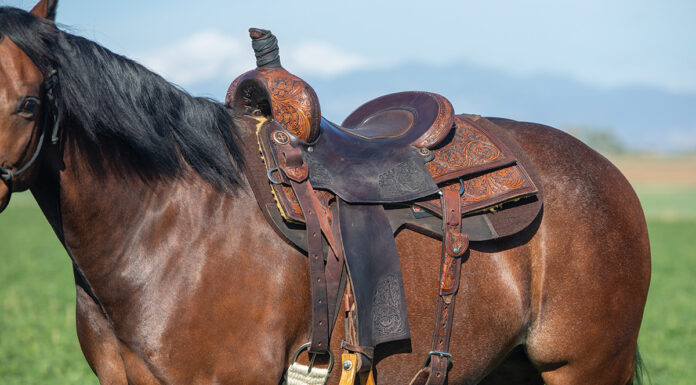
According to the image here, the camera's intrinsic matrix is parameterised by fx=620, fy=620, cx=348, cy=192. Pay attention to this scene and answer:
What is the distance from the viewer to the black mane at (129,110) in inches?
78.4

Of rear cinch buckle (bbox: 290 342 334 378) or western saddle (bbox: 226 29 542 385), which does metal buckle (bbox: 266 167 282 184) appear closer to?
western saddle (bbox: 226 29 542 385)

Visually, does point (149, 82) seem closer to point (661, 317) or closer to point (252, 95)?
point (252, 95)

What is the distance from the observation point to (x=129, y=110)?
2166 millimetres

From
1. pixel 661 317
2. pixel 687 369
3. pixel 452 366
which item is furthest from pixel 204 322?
pixel 661 317

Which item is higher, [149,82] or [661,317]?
[149,82]

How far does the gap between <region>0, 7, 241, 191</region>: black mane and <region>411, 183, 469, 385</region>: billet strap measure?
913mm

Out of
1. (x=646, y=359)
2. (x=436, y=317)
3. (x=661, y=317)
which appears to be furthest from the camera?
(x=661, y=317)

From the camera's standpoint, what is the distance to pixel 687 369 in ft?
20.8

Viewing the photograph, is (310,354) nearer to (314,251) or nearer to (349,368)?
(349,368)

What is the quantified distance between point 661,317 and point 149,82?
9.10 metres

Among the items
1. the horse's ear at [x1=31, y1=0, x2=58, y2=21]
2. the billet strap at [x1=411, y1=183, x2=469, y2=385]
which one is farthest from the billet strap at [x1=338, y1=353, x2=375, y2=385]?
the horse's ear at [x1=31, y1=0, x2=58, y2=21]

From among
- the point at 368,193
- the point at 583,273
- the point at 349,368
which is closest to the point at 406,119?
the point at 368,193

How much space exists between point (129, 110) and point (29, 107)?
1.17 feet

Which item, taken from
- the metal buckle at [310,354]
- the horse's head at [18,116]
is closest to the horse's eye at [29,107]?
the horse's head at [18,116]
